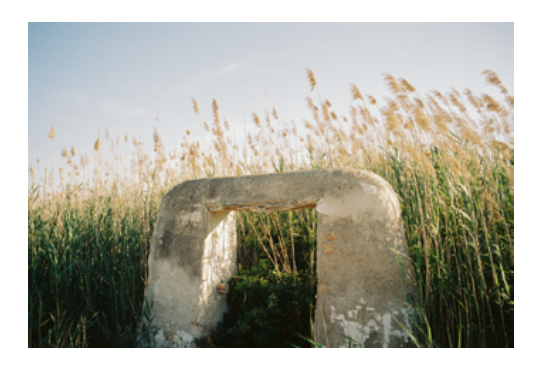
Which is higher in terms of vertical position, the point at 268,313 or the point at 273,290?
the point at 273,290

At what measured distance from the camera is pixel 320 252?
219 cm

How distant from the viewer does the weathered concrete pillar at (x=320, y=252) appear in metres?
1.98

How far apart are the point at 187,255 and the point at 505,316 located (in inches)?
86.3

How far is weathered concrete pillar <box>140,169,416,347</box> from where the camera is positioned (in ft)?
6.48

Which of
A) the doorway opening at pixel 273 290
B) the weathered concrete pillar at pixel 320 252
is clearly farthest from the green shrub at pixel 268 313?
the weathered concrete pillar at pixel 320 252

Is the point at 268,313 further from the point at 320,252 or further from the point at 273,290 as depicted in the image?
the point at 320,252

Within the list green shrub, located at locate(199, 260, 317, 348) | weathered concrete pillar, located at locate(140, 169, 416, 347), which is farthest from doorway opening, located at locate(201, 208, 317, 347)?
weathered concrete pillar, located at locate(140, 169, 416, 347)

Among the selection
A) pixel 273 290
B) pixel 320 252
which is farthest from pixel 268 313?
pixel 320 252

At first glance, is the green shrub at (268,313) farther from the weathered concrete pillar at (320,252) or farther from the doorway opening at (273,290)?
the weathered concrete pillar at (320,252)

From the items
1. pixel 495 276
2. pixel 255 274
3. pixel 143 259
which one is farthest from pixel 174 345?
pixel 495 276

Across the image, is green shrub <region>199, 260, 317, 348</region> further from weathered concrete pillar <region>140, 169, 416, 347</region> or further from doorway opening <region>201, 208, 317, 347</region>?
weathered concrete pillar <region>140, 169, 416, 347</region>

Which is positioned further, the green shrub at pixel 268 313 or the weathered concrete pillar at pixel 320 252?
the green shrub at pixel 268 313

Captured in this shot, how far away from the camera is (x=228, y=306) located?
2787 mm

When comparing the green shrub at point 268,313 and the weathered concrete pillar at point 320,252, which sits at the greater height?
the weathered concrete pillar at point 320,252
